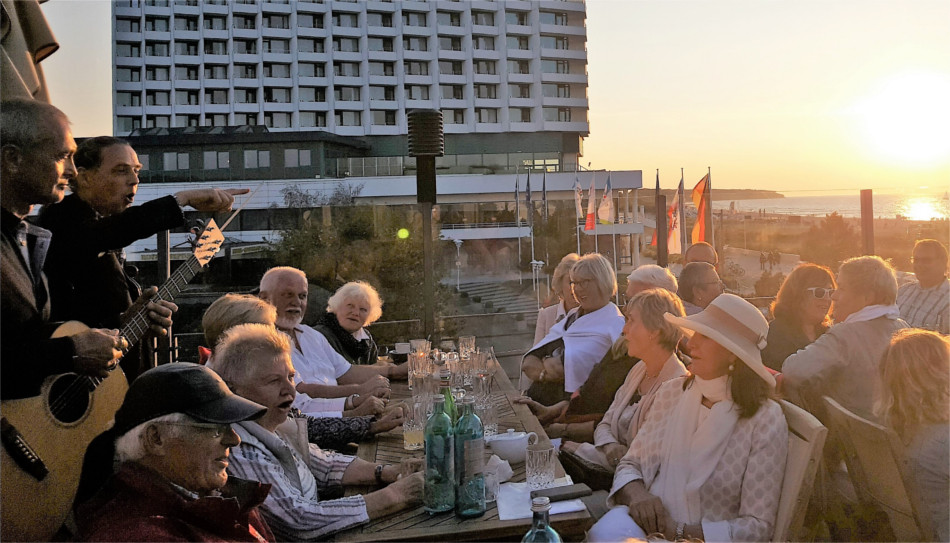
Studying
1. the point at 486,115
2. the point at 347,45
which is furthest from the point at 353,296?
the point at 347,45

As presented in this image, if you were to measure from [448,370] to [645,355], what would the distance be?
988 mm

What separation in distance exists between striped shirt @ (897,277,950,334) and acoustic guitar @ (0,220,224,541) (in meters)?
4.76

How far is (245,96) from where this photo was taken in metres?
55.0

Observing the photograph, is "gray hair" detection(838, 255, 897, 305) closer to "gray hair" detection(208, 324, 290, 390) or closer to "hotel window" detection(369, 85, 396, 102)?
"gray hair" detection(208, 324, 290, 390)

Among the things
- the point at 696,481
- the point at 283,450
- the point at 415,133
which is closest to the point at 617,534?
the point at 696,481

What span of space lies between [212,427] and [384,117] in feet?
182

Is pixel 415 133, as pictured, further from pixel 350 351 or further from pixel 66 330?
pixel 66 330

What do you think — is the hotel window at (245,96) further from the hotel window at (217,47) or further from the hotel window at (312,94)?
the hotel window at (312,94)

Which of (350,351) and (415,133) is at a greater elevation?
(415,133)

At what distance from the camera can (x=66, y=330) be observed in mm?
2307

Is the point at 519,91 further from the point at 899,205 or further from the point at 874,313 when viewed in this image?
the point at 874,313

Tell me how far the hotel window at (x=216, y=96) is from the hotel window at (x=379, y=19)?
12.0 m

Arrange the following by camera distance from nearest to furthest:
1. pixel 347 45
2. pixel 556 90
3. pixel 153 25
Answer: pixel 153 25 → pixel 347 45 → pixel 556 90

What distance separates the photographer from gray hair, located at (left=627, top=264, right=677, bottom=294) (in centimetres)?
447
